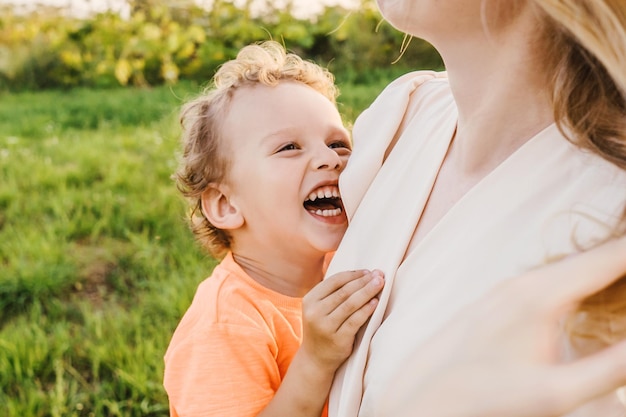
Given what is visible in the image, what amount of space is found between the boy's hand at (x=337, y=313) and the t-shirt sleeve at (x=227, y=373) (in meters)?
0.18

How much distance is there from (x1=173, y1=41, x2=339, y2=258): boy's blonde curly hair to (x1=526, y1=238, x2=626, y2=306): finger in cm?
102

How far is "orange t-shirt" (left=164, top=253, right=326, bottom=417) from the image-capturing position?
1485 millimetres

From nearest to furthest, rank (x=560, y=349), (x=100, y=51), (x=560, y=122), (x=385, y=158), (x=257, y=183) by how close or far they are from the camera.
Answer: (x=560, y=349) < (x=560, y=122) < (x=385, y=158) < (x=257, y=183) < (x=100, y=51)

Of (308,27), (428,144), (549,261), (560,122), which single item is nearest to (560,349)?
(549,261)

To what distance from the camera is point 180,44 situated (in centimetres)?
800

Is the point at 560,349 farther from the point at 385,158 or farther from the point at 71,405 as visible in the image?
the point at 71,405

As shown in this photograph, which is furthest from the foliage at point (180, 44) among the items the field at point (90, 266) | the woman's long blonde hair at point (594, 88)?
the woman's long blonde hair at point (594, 88)

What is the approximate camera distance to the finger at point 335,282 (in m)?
1.29

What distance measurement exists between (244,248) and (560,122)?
856 millimetres

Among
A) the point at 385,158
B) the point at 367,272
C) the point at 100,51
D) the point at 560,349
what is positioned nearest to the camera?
the point at 560,349

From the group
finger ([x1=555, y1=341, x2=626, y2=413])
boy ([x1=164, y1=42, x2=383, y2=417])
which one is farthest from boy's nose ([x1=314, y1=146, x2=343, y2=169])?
finger ([x1=555, y1=341, x2=626, y2=413])

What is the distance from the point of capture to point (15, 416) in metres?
2.55

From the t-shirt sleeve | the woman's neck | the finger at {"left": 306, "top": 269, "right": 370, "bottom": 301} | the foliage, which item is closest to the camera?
the woman's neck

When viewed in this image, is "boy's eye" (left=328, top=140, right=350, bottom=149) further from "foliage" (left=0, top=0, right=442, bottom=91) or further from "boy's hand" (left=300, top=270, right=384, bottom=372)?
"foliage" (left=0, top=0, right=442, bottom=91)
